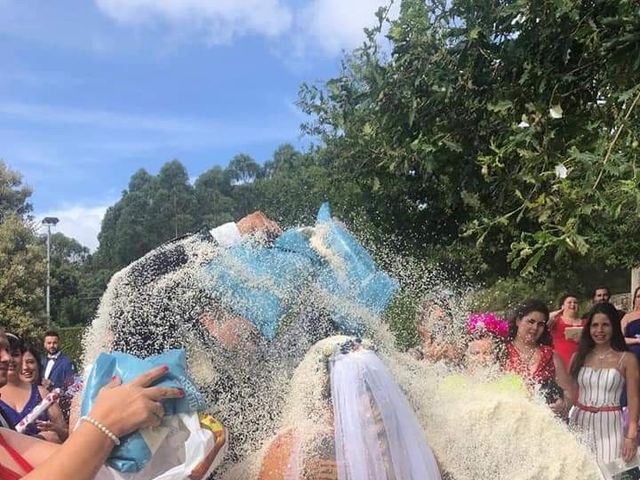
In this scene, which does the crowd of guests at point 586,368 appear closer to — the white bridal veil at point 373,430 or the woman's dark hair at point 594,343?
the woman's dark hair at point 594,343

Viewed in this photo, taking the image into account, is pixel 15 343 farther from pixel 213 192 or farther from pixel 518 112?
pixel 213 192

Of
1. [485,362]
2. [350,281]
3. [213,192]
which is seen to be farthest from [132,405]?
[213,192]

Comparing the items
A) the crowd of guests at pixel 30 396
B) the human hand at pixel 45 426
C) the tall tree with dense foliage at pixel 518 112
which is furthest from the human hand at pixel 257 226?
the human hand at pixel 45 426

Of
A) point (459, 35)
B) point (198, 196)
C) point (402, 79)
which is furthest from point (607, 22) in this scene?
point (198, 196)

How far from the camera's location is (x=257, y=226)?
2.62 metres

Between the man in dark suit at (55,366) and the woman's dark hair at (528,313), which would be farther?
the man in dark suit at (55,366)

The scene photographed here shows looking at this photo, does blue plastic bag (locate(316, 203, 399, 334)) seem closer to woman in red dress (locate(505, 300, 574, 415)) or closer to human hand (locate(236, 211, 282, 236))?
human hand (locate(236, 211, 282, 236))

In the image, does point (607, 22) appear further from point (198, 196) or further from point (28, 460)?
point (198, 196)

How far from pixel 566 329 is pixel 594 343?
3.59ft

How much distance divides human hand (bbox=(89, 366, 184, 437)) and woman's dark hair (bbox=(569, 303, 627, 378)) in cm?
353

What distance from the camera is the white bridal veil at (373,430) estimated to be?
2.22 m

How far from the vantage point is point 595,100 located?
3.01m

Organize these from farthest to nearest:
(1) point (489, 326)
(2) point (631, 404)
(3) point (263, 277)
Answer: (1) point (489, 326) < (2) point (631, 404) < (3) point (263, 277)

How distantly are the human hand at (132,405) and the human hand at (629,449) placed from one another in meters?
3.44
